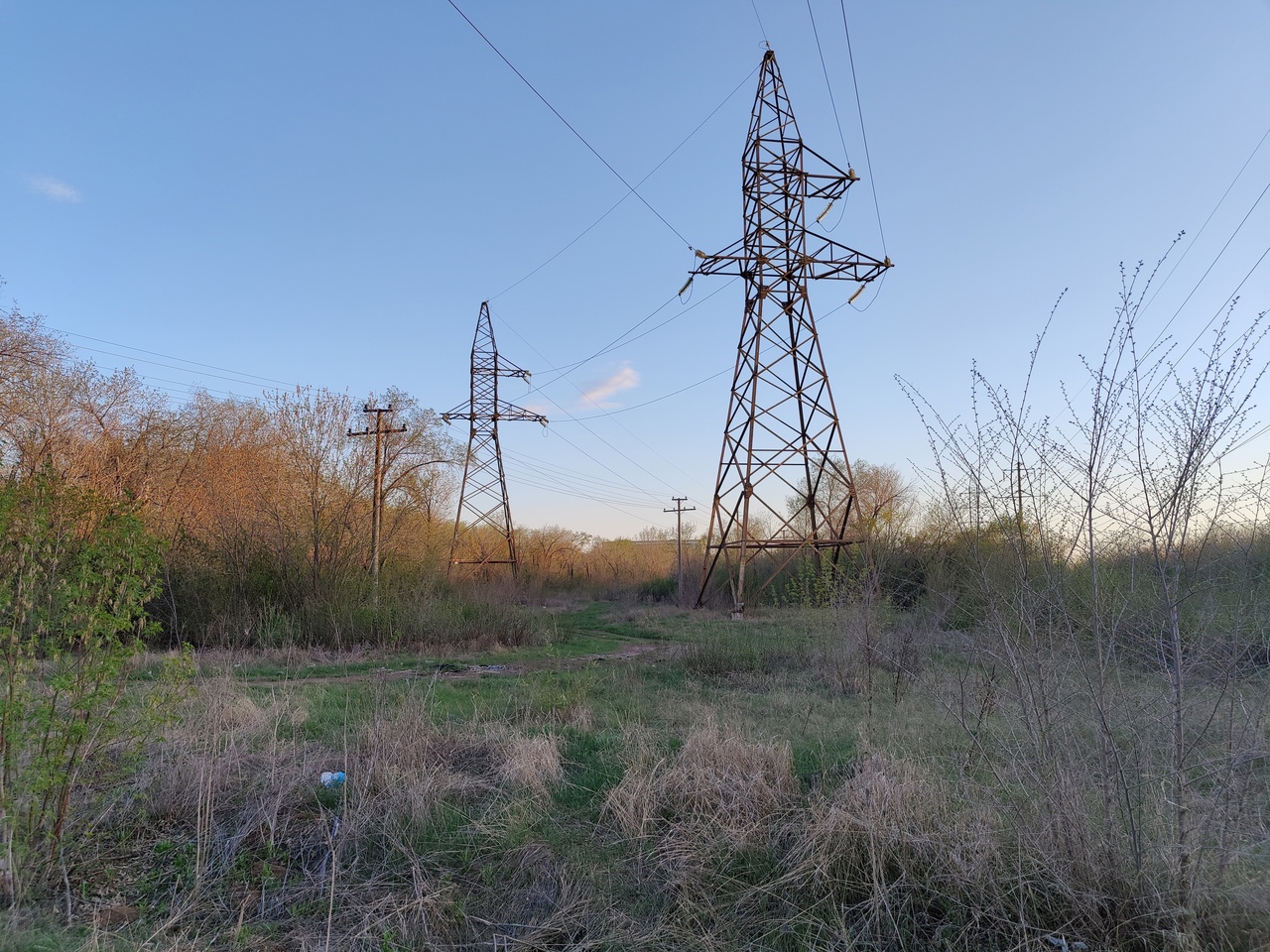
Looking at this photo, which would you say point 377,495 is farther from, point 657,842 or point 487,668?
point 657,842

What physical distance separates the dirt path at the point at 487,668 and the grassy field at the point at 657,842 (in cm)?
422

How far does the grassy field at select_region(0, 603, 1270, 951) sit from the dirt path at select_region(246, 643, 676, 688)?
4.22 m

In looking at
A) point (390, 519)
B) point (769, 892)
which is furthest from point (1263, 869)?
point (390, 519)

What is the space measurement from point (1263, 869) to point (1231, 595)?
107 cm

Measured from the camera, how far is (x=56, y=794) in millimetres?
3506

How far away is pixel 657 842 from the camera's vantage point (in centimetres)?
381

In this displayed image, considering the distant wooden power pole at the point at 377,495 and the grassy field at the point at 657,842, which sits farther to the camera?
the distant wooden power pole at the point at 377,495

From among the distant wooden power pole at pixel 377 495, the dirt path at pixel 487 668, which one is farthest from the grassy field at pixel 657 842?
the distant wooden power pole at pixel 377 495

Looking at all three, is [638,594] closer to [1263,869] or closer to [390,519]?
[390,519]

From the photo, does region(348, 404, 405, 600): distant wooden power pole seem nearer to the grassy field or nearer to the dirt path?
the dirt path

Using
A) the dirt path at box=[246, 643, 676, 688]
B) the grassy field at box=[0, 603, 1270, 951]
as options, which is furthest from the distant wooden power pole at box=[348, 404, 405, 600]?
the grassy field at box=[0, 603, 1270, 951]

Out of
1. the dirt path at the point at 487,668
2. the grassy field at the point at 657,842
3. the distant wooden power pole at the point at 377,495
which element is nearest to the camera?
the grassy field at the point at 657,842

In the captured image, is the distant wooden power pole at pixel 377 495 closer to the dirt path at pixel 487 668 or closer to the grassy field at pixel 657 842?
the dirt path at pixel 487 668

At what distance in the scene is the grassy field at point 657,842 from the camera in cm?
282
